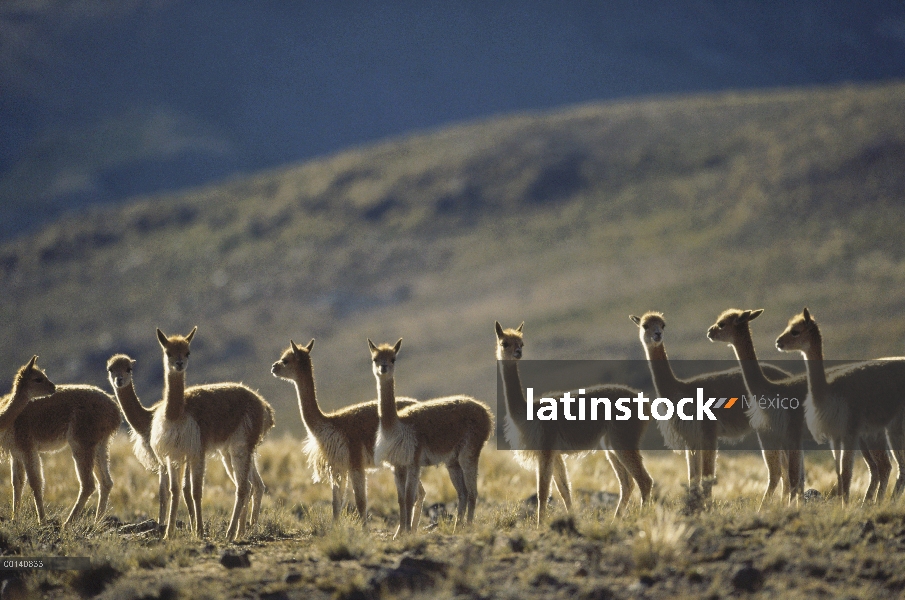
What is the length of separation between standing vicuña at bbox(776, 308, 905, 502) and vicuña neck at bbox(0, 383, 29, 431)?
345 inches

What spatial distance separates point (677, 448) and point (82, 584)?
6666 mm

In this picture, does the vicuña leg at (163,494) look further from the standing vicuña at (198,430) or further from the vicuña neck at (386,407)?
the vicuña neck at (386,407)

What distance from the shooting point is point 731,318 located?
39.8ft

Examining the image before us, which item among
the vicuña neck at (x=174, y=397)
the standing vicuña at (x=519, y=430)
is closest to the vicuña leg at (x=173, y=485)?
the vicuña neck at (x=174, y=397)

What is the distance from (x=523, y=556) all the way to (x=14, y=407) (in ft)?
20.8

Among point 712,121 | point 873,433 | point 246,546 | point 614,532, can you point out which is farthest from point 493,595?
point 712,121

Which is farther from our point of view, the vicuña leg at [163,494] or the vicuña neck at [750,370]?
the vicuña leg at [163,494]

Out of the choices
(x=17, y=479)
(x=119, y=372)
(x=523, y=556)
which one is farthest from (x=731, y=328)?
(x=17, y=479)

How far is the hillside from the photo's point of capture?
55.3m

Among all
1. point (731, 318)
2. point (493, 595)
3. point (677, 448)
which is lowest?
point (493, 595)

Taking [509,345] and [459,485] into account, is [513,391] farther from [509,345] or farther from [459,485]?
[459,485]

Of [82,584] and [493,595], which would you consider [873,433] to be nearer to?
[493,595]

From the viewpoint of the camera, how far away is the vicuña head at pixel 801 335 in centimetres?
1167

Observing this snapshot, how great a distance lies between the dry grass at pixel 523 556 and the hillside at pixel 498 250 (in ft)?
113
